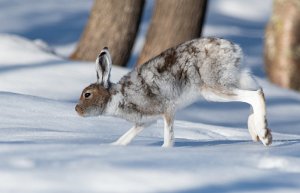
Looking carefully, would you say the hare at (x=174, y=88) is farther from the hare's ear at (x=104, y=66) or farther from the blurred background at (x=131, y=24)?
the blurred background at (x=131, y=24)

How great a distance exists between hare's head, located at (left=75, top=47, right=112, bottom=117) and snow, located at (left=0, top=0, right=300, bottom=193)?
0.22 m

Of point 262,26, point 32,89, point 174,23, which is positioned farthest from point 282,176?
point 262,26

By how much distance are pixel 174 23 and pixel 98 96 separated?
240 inches

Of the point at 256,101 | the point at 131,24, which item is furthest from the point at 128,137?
the point at 131,24

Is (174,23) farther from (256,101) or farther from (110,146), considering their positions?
(110,146)

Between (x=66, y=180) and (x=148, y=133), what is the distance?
354 centimetres

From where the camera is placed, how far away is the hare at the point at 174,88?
692 cm

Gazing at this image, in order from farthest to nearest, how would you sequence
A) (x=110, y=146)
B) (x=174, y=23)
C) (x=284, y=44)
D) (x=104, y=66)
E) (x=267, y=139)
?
(x=284, y=44)
(x=174, y=23)
(x=104, y=66)
(x=267, y=139)
(x=110, y=146)

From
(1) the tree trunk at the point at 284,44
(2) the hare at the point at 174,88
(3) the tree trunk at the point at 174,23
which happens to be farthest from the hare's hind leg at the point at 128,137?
(1) the tree trunk at the point at 284,44

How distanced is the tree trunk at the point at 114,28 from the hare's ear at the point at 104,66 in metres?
6.38

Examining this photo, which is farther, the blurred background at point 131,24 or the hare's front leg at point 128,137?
the blurred background at point 131,24

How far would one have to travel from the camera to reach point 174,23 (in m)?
13.0

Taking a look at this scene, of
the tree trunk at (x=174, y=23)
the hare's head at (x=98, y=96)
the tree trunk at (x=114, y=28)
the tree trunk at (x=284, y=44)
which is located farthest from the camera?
the tree trunk at (x=284, y=44)

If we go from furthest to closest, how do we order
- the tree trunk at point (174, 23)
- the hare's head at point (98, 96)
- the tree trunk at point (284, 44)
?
the tree trunk at point (284, 44) → the tree trunk at point (174, 23) → the hare's head at point (98, 96)
